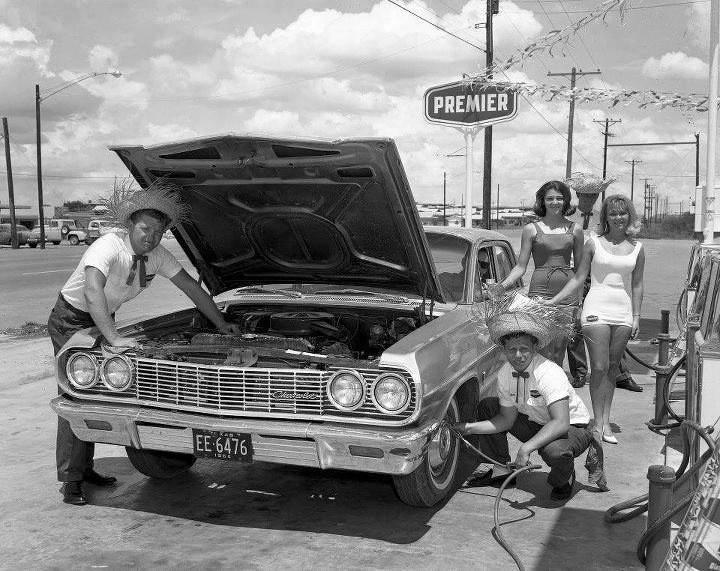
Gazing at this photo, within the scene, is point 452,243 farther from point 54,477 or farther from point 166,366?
point 54,477

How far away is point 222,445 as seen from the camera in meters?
3.96

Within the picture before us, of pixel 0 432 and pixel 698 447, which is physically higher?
pixel 698 447

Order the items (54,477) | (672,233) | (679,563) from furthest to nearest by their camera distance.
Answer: (672,233) → (54,477) → (679,563)

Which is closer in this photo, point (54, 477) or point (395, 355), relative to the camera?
point (395, 355)

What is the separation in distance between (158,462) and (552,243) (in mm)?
3262

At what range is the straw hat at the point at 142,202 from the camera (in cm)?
467

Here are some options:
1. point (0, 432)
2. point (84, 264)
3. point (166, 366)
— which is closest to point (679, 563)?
point (166, 366)

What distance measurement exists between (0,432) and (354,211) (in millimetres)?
3266

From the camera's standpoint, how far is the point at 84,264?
4559mm

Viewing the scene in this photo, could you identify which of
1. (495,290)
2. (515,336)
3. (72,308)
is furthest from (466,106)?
(72,308)

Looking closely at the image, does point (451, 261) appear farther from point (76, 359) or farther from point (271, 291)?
point (76, 359)

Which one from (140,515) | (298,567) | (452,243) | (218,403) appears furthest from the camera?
(452,243)

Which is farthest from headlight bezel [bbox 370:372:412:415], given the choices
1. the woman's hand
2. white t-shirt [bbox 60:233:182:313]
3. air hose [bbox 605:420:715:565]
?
white t-shirt [bbox 60:233:182:313]

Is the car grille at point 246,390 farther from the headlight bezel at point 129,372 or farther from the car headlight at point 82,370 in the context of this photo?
the car headlight at point 82,370
